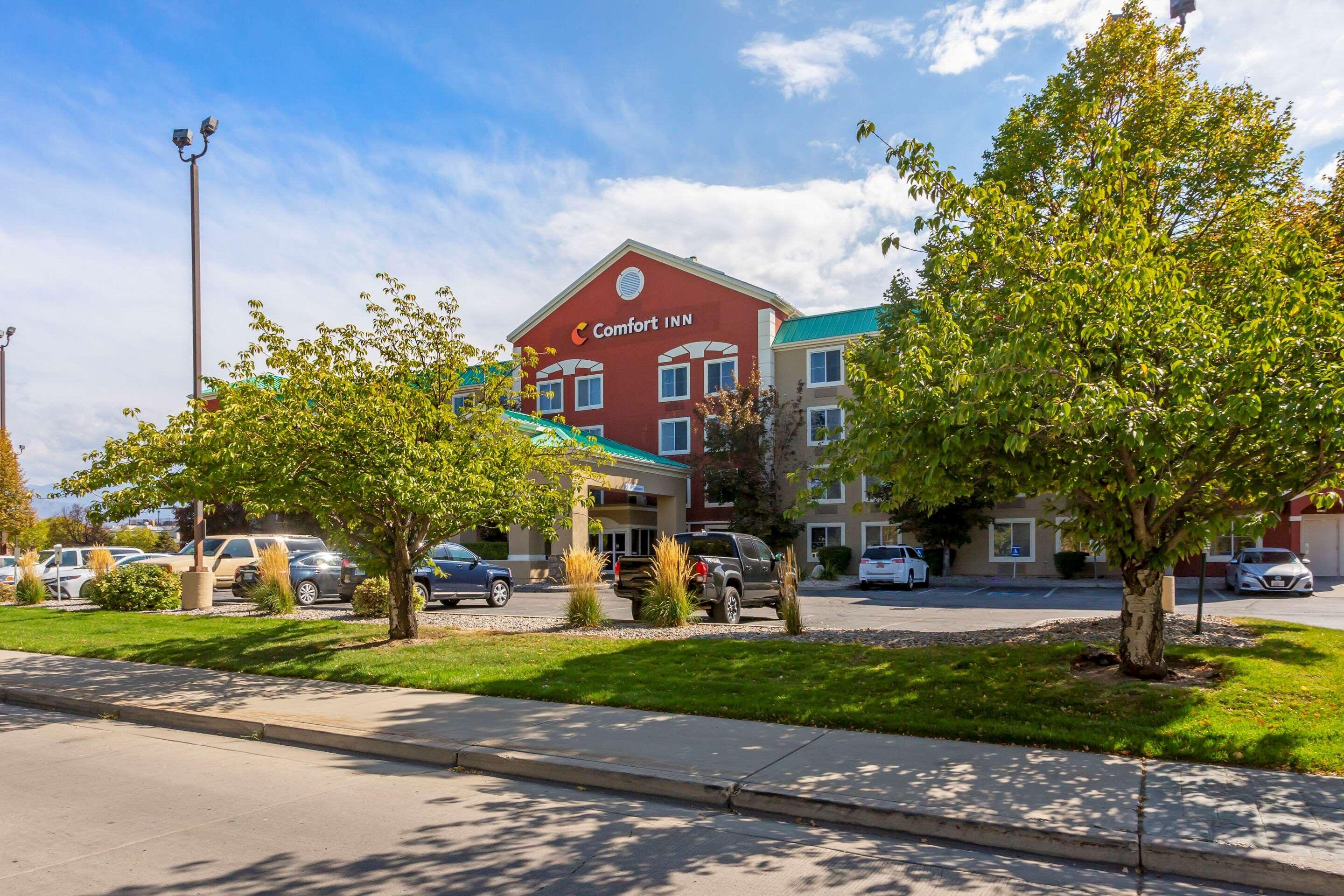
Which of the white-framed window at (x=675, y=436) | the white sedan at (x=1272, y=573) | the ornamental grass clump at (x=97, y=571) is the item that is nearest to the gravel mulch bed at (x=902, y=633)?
the ornamental grass clump at (x=97, y=571)

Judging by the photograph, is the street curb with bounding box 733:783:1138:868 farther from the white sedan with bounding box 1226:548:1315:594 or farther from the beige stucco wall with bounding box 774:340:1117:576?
the beige stucco wall with bounding box 774:340:1117:576

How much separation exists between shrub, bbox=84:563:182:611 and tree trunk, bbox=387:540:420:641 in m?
9.85

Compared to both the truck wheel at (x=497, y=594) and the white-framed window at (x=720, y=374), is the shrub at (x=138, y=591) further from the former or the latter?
the white-framed window at (x=720, y=374)

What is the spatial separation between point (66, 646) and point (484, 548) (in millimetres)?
21283

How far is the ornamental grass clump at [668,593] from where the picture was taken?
50.0 feet

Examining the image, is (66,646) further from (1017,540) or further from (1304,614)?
(1017,540)

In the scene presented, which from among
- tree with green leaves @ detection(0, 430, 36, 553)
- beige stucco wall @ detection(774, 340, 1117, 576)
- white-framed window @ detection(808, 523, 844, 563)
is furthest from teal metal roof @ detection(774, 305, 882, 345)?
tree with green leaves @ detection(0, 430, 36, 553)

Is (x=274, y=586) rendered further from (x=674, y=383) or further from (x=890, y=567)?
(x=674, y=383)

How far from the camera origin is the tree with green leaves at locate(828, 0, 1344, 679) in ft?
24.1

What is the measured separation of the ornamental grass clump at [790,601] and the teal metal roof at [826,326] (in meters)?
25.8

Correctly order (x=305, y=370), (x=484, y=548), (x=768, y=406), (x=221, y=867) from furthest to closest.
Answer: (x=768, y=406) → (x=484, y=548) → (x=305, y=370) → (x=221, y=867)

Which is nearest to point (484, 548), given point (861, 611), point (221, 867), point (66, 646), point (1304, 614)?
point (861, 611)

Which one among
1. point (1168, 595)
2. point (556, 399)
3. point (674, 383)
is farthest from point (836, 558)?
point (1168, 595)

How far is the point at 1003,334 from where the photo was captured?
9.20m
